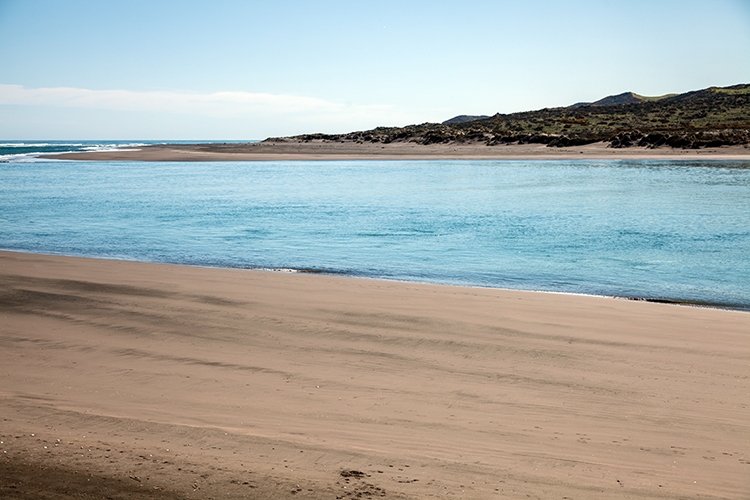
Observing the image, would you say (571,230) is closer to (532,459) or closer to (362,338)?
(362,338)

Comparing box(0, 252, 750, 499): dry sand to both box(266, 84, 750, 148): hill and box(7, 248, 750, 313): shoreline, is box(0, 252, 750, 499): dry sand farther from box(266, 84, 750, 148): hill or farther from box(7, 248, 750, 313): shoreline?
box(266, 84, 750, 148): hill

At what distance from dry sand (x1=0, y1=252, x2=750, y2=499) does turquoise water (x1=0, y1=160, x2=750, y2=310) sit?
2782 millimetres

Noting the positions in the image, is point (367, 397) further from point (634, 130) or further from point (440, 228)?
point (634, 130)

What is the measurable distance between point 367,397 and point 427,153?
50.3 metres

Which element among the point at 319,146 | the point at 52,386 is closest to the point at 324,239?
the point at 52,386

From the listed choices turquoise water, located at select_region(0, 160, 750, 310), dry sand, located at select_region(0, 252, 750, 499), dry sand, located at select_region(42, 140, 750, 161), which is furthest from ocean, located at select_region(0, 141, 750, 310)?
dry sand, located at select_region(42, 140, 750, 161)

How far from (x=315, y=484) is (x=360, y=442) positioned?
656 mm

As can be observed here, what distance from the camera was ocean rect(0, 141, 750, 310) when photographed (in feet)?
36.9

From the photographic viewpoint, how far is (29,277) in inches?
390

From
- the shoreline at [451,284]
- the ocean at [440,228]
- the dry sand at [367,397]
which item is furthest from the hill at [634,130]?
the dry sand at [367,397]

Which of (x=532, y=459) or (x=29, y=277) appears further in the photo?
(x=29, y=277)

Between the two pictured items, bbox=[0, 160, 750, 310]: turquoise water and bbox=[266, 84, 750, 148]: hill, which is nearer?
bbox=[0, 160, 750, 310]: turquoise water

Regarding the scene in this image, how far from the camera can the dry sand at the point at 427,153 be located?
44.2 meters

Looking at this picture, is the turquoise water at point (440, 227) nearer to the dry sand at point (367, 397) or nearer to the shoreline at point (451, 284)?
the shoreline at point (451, 284)
